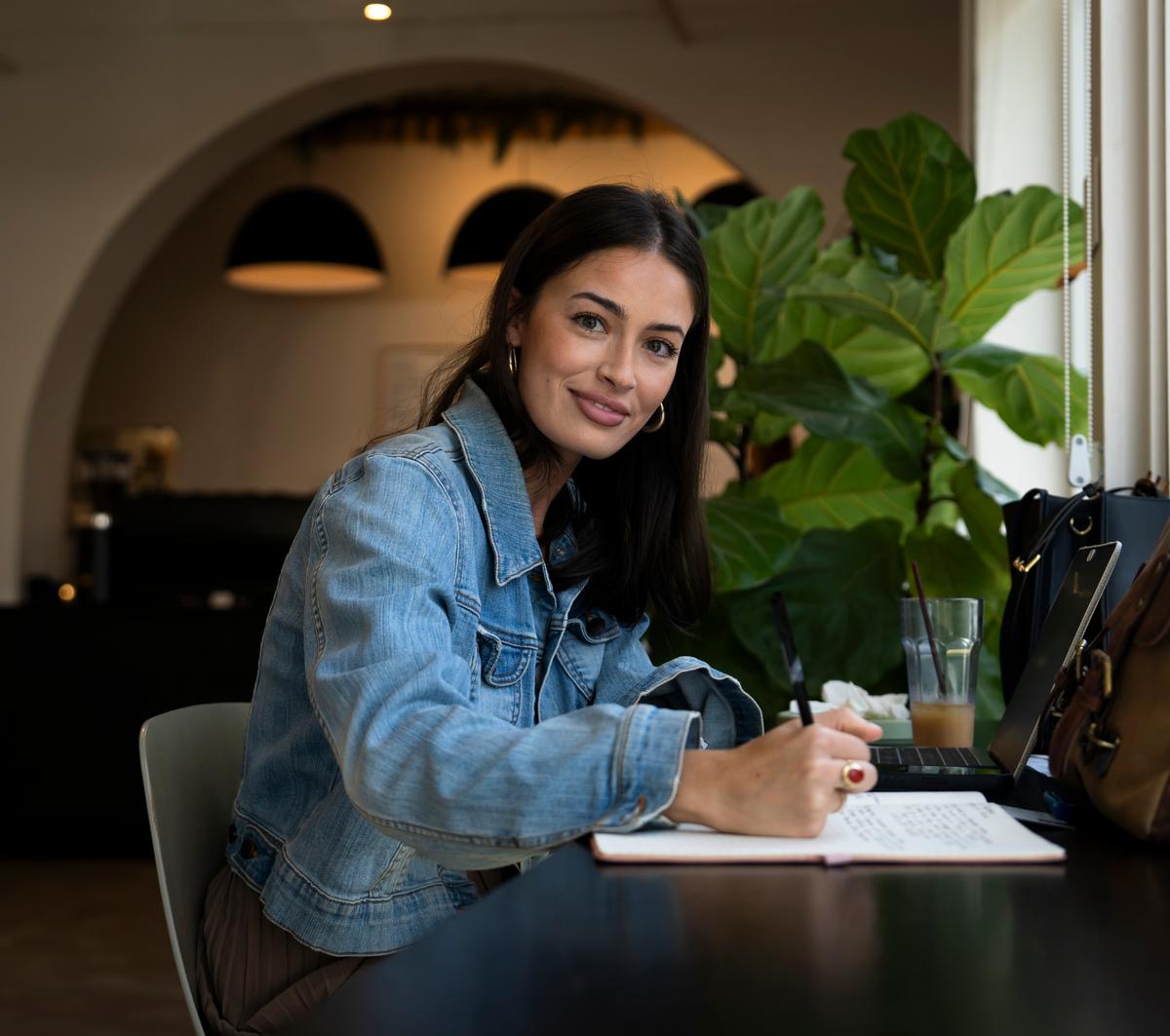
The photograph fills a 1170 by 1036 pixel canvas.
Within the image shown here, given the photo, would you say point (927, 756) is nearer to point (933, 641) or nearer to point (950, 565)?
point (933, 641)

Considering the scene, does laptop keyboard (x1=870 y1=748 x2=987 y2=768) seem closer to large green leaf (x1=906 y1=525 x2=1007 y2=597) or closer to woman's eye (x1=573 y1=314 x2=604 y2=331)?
woman's eye (x1=573 y1=314 x2=604 y2=331)

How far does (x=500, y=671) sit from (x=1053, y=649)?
1.53 feet

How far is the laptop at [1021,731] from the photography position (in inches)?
41.8

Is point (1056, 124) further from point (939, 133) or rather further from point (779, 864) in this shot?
point (779, 864)

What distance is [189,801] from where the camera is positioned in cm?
118

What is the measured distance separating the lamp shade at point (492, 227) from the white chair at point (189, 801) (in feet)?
15.0

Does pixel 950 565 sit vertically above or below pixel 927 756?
above

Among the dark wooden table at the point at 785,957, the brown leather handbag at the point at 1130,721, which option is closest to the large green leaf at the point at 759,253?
the brown leather handbag at the point at 1130,721

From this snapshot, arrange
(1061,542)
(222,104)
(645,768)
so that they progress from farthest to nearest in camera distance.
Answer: (222,104) < (1061,542) < (645,768)

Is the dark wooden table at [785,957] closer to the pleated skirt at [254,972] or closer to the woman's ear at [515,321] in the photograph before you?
the pleated skirt at [254,972]

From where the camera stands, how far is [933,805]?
95 cm

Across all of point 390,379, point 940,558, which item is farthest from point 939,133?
point 390,379

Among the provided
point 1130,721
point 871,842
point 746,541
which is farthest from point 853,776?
point 746,541

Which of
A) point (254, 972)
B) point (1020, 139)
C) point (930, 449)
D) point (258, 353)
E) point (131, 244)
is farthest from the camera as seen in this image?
point (258, 353)
